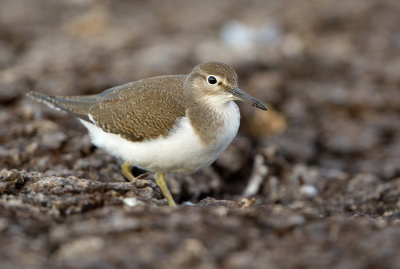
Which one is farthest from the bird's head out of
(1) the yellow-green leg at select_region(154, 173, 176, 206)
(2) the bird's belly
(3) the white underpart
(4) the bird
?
(1) the yellow-green leg at select_region(154, 173, 176, 206)

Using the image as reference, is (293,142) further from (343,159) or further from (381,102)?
(381,102)

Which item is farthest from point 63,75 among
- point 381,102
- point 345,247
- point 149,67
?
point 345,247

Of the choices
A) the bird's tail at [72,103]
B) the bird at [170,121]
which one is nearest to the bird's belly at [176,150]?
the bird at [170,121]

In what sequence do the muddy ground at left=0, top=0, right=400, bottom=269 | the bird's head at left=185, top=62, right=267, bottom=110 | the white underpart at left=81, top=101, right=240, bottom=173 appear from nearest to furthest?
the muddy ground at left=0, top=0, right=400, bottom=269, the white underpart at left=81, top=101, right=240, bottom=173, the bird's head at left=185, top=62, right=267, bottom=110

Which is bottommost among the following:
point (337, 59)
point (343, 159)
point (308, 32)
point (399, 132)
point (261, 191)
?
point (261, 191)

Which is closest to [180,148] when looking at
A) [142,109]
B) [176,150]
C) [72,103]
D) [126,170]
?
[176,150]

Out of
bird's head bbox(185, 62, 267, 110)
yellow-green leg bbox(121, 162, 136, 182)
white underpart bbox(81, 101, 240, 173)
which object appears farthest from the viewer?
yellow-green leg bbox(121, 162, 136, 182)

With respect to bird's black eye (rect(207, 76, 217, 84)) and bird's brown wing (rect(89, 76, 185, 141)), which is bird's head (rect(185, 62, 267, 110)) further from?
bird's brown wing (rect(89, 76, 185, 141))
